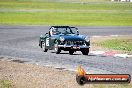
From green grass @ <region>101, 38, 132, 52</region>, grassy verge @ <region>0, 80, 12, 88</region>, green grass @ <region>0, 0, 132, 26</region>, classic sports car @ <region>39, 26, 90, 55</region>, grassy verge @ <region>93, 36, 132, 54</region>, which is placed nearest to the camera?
grassy verge @ <region>0, 80, 12, 88</region>

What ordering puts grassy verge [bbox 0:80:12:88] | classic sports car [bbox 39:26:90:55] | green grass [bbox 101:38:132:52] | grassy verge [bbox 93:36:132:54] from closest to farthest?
grassy verge [bbox 0:80:12:88], classic sports car [bbox 39:26:90:55], grassy verge [bbox 93:36:132:54], green grass [bbox 101:38:132:52]

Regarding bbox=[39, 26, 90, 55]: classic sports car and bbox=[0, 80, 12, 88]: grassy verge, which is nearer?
bbox=[0, 80, 12, 88]: grassy verge

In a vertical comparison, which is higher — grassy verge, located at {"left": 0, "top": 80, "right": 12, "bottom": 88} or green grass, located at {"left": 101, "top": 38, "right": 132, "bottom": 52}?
grassy verge, located at {"left": 0, "top": 80, "right": 12, "bottom": 88}

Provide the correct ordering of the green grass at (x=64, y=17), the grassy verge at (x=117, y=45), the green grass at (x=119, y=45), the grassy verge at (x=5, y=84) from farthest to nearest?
the green grass at (x=64, y=17)
the green grass at (x=119, y=45)
the grassy verge at (x=117, y=45)
the grassy verge at (x=5, y=84)

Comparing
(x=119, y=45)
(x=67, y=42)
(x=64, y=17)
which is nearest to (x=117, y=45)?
(x=119, y=45)

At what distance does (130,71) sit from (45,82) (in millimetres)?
4269

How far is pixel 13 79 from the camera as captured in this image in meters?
19.0

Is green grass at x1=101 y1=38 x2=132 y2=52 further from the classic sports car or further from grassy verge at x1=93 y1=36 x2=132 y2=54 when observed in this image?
the classic sports car

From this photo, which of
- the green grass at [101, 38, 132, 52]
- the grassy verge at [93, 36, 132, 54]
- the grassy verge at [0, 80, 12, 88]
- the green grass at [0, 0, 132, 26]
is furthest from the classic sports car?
the green grass at [0, 0, 132, 26]

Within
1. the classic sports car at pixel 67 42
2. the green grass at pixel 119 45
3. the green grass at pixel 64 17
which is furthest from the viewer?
the green grass at pixel 64 17

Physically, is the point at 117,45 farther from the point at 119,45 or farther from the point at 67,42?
the point at 67,42

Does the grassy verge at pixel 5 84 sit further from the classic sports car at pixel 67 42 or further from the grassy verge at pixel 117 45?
the grassy verge at pixel 117 45

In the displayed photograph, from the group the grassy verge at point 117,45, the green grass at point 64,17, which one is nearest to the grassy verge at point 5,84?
the grassy verge at point 117,45

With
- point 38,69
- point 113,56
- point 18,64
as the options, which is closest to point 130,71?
point 38,69
